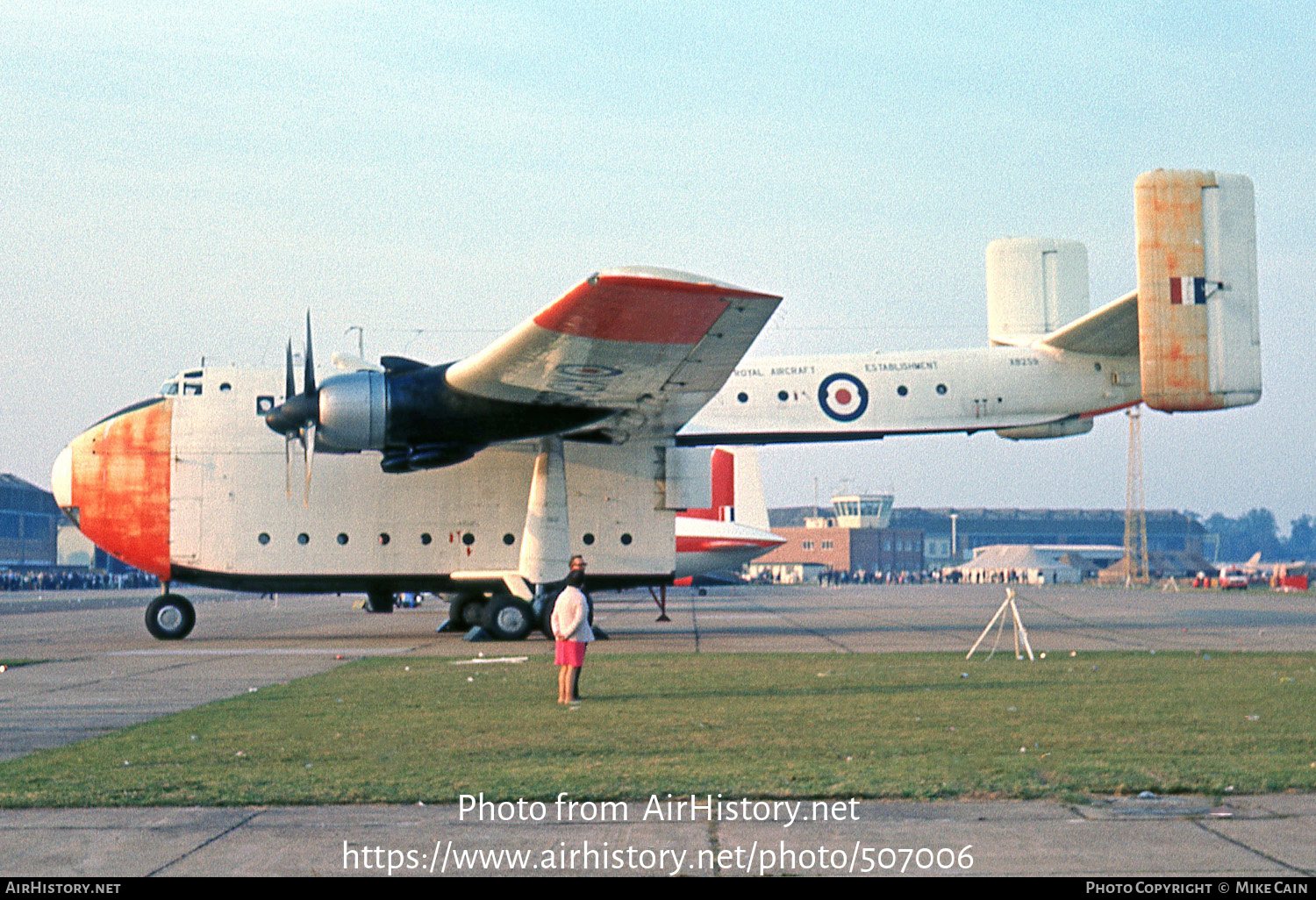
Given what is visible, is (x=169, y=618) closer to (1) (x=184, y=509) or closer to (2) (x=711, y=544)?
(1) (x=184, y=509)

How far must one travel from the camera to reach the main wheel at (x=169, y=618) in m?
24.5

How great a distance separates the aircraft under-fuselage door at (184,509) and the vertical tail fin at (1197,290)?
1845 centimetres

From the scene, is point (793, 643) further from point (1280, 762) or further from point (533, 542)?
point (1280, 762)

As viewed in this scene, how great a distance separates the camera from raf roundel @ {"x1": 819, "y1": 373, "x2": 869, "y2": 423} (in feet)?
81.6

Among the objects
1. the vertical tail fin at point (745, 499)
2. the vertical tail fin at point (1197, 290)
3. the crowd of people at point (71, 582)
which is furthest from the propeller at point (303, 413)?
the crowd of people at point (71, 582)

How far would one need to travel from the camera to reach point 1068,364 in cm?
2520

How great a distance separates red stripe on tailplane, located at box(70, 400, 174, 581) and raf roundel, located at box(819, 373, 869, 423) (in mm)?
13125

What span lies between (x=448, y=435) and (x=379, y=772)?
12845mm

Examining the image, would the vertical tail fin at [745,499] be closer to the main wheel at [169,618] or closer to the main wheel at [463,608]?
the main wheel at [463,608]

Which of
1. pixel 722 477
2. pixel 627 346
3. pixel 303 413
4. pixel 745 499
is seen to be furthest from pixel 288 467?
pixel 745 499

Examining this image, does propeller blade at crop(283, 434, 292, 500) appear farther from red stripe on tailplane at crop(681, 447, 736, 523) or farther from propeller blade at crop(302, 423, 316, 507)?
red stripe on tailplane at crop(681, 447, 736, 523)

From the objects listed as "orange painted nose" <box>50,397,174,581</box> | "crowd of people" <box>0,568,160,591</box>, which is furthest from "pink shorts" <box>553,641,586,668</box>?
"crowd of people" <box>0,568,160,591</box>

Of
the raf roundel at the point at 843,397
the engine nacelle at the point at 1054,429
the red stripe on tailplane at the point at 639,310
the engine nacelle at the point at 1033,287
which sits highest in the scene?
the engine nacelle at the point at 1033,287
